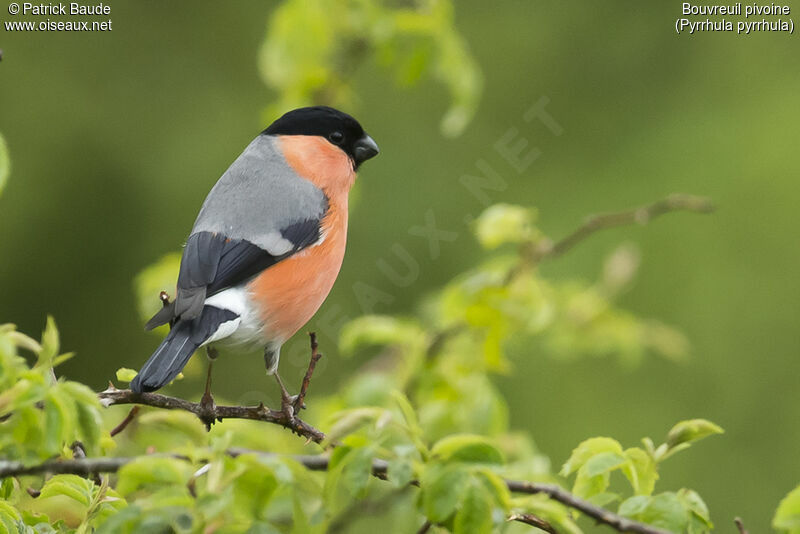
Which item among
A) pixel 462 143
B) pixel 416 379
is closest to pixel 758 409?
pixel 462 143

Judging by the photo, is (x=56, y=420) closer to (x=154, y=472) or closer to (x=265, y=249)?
(x=154, y=472)

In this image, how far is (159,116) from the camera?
6.42 metres

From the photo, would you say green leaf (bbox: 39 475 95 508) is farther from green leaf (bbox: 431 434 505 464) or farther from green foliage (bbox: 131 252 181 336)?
green foliage (bbox: 131 252 181 336)

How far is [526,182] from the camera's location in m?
6.20

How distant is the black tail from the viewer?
5.27 ft

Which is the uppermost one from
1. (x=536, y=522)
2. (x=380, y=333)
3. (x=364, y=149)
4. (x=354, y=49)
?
(x=354, y=49)

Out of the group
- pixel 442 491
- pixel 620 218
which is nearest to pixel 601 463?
pixel 442 491

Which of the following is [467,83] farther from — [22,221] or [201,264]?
[22,221]

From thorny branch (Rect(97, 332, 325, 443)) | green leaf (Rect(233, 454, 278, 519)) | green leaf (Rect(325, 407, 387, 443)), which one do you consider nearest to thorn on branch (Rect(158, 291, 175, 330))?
thorny branch (Rect(97, 332, 325, 443))

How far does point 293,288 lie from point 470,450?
3.91 feet

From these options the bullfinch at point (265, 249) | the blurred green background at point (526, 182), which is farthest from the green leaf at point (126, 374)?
the blurred green background at point (526, 182)

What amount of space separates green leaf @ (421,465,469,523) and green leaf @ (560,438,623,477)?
346 mm

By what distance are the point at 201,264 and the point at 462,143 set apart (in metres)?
4.37

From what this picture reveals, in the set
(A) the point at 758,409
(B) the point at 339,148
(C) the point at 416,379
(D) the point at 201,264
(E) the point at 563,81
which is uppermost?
(E) the point at 563,81
